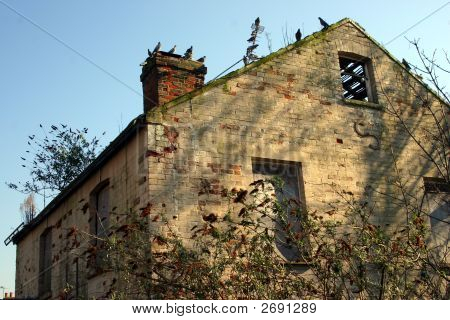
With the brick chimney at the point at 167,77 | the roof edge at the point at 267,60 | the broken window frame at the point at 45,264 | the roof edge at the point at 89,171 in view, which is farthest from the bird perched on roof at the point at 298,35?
the broken window frame at the point at 45,264

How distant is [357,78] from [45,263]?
9865mm

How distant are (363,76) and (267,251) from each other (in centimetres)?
673

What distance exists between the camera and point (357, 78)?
13.0 meters

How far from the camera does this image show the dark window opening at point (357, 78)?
1230 cm

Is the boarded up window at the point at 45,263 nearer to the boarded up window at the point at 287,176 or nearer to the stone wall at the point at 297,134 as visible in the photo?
the stone wall at the point at 297,134

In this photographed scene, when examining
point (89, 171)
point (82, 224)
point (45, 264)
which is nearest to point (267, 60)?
point (89, 171)

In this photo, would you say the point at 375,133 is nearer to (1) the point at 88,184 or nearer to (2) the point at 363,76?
(2) the point at 363,76

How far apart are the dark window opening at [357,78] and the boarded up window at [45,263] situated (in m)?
8.94

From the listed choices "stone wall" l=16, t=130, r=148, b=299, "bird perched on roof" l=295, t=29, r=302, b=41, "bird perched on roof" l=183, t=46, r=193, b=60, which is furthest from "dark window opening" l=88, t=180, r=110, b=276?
"bird perched on roof" l=295, t=29, r=302, b=41

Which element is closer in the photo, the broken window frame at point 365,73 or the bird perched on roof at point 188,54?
the bird perched on roof at point 188,54

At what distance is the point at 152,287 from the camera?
303 inches

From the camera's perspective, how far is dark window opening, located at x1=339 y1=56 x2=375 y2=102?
1230 cm
